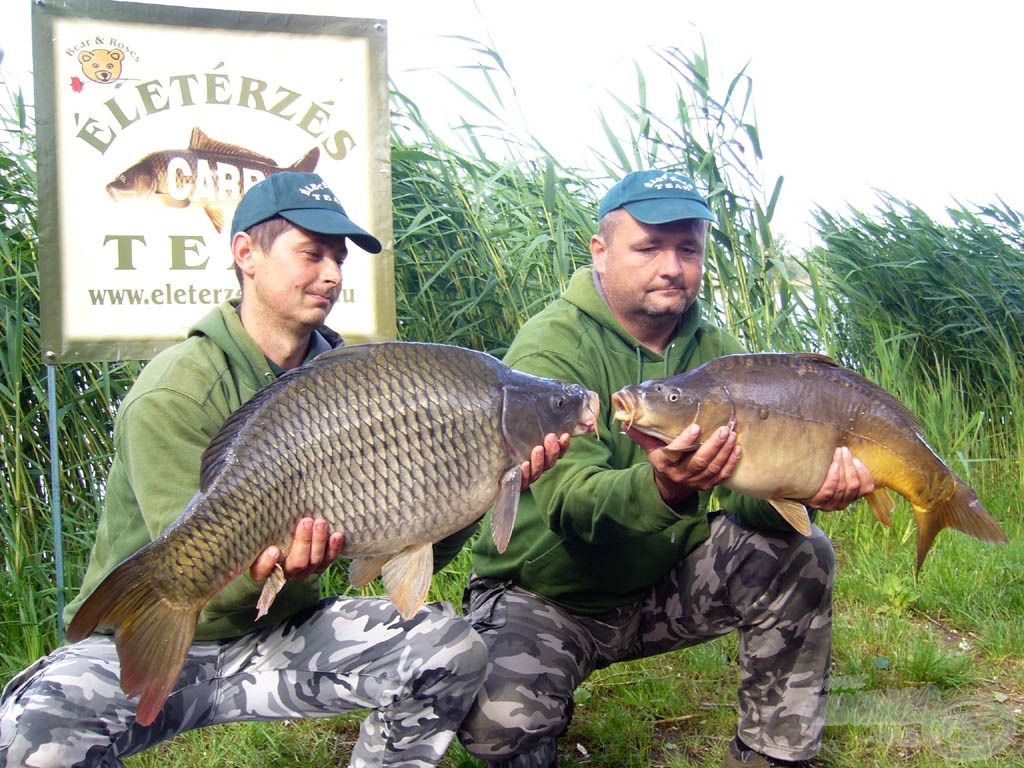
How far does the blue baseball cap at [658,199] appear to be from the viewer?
2369mm

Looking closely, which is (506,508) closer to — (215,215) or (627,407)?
(627,407)

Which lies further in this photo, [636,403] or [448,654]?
[448,654]

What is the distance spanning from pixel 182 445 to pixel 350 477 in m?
0.37

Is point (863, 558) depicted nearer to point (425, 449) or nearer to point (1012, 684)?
point (1012, 684)

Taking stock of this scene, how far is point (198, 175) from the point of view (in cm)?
282

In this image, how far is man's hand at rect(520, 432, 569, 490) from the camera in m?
1.85

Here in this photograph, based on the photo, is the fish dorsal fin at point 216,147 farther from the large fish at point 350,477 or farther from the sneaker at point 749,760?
the sneaker at point 749,760

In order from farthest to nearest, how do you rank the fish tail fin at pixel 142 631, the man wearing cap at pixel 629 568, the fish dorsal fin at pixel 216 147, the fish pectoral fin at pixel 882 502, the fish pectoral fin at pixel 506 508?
the fish dorsal fin at pixel 216 147 → the man wearing cap at pixel 629 568 → the fish pectoral fin at pixel 882 502 → the fish pectoral fin at pixel 506 508 → the fish tail fin at pixel 142 631

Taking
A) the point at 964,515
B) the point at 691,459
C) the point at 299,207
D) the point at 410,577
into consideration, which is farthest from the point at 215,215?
the point at 964,515

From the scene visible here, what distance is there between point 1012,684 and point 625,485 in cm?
145

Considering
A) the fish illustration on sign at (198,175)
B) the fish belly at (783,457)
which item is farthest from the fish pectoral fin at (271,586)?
the fish illustration on sign at (198,175)

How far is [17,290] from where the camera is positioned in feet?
9.81

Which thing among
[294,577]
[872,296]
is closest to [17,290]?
[294,577]

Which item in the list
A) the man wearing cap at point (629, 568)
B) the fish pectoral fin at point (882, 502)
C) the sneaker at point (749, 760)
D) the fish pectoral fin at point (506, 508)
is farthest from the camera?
the sneaker at point (749, 760)
